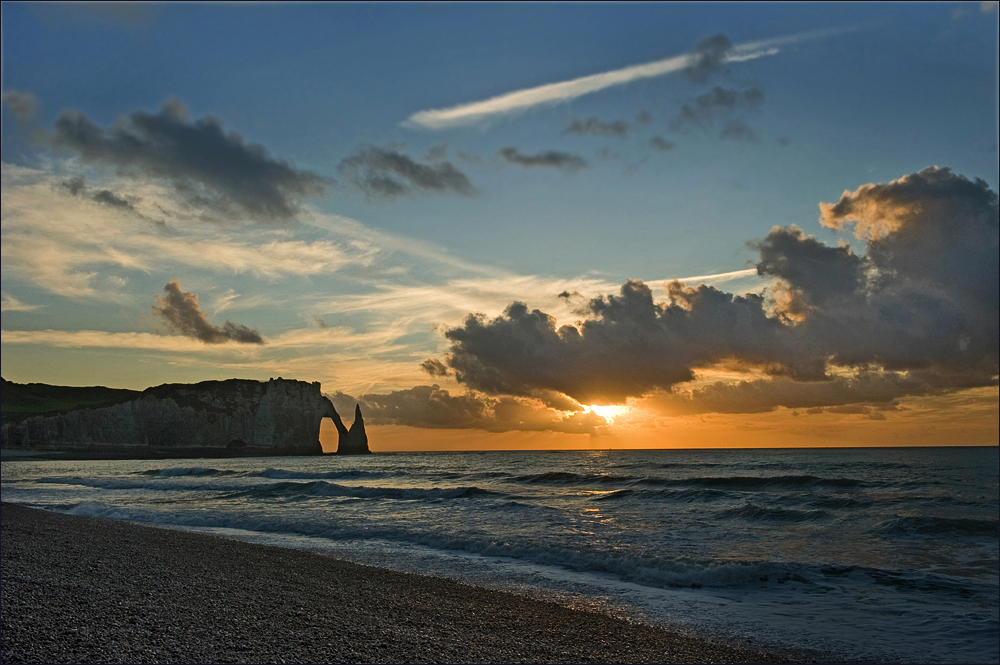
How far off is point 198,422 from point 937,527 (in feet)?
428

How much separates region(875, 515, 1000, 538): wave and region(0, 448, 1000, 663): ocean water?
79 millimetres

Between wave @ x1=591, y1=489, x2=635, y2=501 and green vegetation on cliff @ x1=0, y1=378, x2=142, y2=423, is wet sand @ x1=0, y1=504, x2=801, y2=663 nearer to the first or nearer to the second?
wave @ x1=591, y1=489, x2=635, y2=501

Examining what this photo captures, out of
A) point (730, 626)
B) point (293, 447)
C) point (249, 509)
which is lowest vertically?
point (293, 447)

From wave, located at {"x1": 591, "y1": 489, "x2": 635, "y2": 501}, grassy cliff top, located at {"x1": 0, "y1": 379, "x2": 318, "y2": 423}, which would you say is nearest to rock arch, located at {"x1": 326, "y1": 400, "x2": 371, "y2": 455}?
grassy cliff top, located at {"x1": 0, "y1": 379, "x2": 318, "y2": 423}

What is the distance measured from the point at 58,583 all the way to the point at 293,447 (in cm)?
13719

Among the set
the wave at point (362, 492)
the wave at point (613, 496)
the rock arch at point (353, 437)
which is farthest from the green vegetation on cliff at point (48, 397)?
the wave at point (613, 496)

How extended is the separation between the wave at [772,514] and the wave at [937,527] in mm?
2716

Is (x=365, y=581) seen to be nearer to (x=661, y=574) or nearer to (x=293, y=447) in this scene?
(x=661, y=574)

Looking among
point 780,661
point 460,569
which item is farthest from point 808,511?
point 780,661

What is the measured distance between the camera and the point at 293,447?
138500 millimetres

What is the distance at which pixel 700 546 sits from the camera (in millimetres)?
16688

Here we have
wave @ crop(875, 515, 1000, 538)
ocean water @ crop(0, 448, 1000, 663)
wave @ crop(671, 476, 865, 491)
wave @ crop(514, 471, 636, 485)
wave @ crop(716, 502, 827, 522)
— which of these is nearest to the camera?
ocean water @ crop(0, 448, 1000, 663)

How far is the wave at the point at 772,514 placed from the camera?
22875 mm

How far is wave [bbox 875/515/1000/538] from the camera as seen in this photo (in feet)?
63.7
